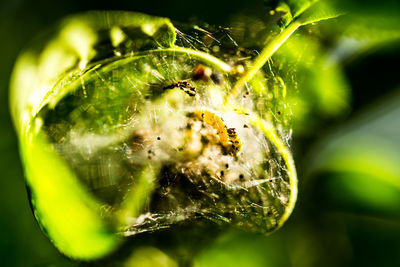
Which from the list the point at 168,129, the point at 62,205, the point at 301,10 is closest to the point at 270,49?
the point at 301,10

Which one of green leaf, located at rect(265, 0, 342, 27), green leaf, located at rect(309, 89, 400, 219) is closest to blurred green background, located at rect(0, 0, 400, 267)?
green leaf, located at rect(309, 89, 400, 219)

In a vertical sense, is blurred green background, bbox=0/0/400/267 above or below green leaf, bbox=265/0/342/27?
below

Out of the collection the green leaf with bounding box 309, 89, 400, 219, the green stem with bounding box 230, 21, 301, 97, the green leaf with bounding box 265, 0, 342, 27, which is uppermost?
the green leaf with bounding box 265, 0, 342, 27

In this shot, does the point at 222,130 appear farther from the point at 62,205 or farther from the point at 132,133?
the point at 62,205

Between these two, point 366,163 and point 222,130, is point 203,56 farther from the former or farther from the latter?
point 366,163

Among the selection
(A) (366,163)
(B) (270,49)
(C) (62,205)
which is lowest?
(A) (366,163)

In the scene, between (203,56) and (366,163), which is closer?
(203,56)

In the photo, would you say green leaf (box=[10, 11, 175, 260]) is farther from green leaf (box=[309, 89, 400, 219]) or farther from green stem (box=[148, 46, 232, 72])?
green leaf (box=[309, 89, 400, 219])

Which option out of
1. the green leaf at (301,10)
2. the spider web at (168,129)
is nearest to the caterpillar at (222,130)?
the spider web at (168,129)

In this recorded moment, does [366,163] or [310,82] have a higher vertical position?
[310,82]
